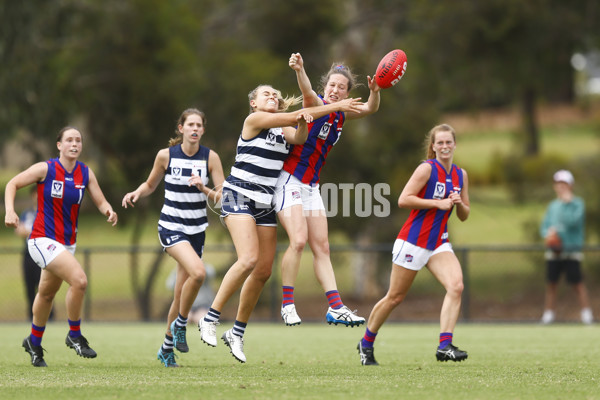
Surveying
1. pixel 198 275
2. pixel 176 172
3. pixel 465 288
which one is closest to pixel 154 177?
pixel 176 172

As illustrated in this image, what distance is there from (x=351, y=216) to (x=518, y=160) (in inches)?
268

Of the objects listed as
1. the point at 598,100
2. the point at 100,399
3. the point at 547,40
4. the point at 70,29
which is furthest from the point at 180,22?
the point at 598,100

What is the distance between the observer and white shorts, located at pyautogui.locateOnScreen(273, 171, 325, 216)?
7223 mm

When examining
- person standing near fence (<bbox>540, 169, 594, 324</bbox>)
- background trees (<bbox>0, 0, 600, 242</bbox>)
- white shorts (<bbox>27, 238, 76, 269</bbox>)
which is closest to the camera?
white shorts (<bbox>27, 238, 76, 269</bbox>)

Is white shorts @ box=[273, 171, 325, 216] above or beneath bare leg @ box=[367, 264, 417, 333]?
above

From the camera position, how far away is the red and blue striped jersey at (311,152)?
24.0ft

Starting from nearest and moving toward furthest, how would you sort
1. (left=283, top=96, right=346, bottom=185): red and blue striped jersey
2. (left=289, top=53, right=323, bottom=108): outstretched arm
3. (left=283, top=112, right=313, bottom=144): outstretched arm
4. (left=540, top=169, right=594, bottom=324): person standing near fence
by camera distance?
(left=283, top=112, right=313, bottom=144): outstretched arm, (left=289, top=53, right=323, bottom=108): outstretched arm, (left=283, top=96, right=346, bottom=185): red and blue striped jersey, (left=540, top=169, right=594, bottom=324): person standing near fence

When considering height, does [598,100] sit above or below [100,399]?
above

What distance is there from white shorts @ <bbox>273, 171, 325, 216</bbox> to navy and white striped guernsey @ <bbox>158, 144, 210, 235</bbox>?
765 millimetres

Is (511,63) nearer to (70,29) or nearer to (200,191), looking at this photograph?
(70,29)

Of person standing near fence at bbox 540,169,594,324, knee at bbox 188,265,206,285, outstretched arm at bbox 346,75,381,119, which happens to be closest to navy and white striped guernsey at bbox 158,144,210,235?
knee at bbox 188,265,206,285

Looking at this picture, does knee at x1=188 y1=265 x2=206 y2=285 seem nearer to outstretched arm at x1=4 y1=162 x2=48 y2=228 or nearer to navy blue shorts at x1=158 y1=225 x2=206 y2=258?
navy blue shorts at x1=158 y1=225 x2=206 y2=258

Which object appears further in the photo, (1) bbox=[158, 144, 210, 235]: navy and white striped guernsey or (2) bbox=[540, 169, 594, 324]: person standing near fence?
(2) bbox=[540, 169, 594, 324]: person standing near fence

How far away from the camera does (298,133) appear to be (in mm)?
7020
